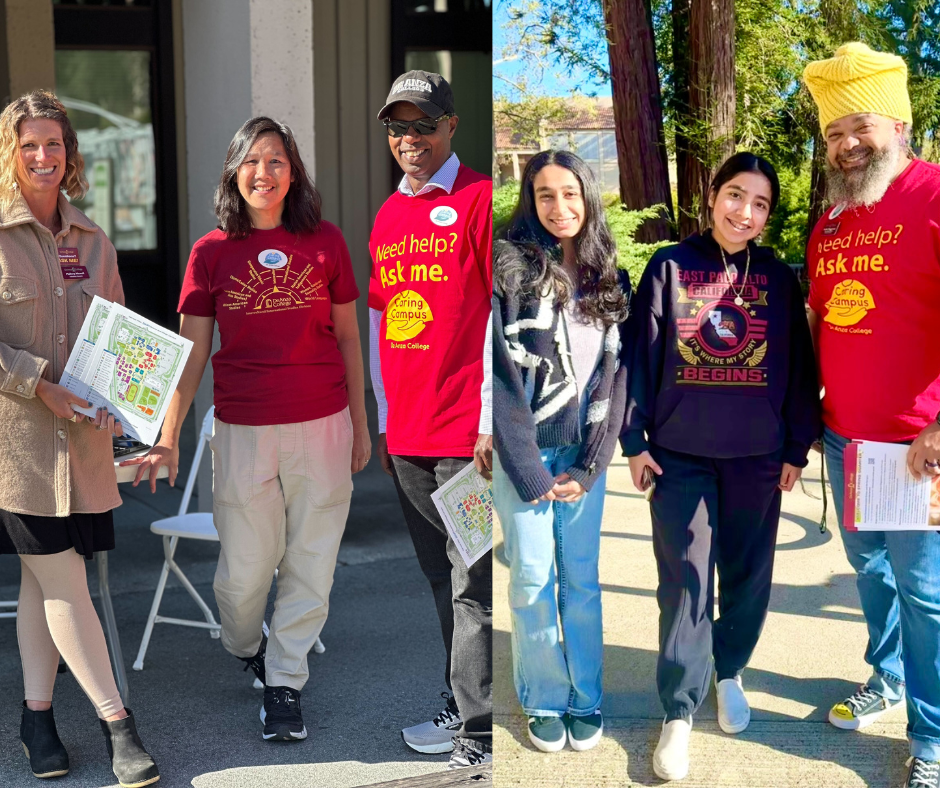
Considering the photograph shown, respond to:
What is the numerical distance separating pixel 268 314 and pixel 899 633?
195 cm

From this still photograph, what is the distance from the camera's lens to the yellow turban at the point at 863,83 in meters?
2.27

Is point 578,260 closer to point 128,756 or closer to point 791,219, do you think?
point 791,219

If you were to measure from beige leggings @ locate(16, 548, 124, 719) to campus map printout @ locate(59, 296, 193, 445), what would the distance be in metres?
0.46

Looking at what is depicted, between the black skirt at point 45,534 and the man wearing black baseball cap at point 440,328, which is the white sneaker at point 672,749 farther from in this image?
the black skirt at point 45,534

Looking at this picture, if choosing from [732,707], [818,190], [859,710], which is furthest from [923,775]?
[818,190]

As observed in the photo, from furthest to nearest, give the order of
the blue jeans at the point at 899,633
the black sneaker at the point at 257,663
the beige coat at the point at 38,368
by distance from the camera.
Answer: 1. the black sneaker at the point at 257,663
2. the beige coat at the point at 38,368
3. the blue jeans at the point at 899,633

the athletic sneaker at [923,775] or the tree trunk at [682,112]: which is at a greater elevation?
the tree trunk at [682,112]

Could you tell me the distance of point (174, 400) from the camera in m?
3.53

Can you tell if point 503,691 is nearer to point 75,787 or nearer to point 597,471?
point 597,471

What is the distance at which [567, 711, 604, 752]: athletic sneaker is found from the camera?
2.44m

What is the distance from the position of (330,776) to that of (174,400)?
48.0 inches

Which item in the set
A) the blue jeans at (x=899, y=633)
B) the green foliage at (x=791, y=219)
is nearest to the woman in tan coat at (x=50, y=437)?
the green foliage at (x=791, y=219)

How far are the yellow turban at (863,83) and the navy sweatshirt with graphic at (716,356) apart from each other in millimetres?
343

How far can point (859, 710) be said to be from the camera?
246 centimetres
